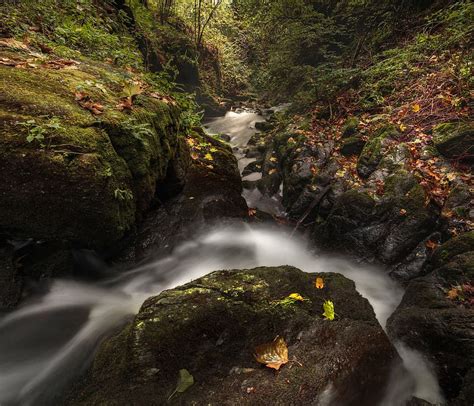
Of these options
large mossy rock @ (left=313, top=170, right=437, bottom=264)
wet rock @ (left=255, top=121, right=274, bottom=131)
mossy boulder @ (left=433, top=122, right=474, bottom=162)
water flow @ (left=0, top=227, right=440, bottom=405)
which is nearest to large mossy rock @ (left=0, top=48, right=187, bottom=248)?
water flow @ (left=0, top=227, right=440, bottom=405)

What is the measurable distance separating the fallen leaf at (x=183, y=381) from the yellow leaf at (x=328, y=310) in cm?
132

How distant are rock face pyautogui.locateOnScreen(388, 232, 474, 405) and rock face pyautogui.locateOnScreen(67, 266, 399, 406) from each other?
615mm

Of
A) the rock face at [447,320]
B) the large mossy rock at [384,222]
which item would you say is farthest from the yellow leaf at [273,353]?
the large mossy rock at [384,222]

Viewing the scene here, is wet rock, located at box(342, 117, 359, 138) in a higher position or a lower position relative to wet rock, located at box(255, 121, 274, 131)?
higher

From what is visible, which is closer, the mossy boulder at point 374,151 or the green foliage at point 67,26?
the green foliage at point 67,26

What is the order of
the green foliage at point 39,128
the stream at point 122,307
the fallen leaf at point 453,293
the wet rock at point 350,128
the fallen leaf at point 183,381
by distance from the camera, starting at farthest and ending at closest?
the wet rock at point 350,128, the fallen leaf at point 453,293, the stream at point 122,307, the green foliage at point 39,128, the fallen leaf at point 183,381

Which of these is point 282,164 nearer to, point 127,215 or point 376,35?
point 127,215

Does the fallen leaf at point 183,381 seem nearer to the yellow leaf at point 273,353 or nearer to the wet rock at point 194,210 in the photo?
the yellow leaf at point 273,353

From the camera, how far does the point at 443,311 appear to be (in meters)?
3.12

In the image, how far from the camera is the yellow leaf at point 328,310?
9.10 ft

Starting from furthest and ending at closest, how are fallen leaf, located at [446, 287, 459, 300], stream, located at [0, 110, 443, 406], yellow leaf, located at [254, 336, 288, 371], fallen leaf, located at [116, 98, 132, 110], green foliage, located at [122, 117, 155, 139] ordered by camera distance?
1. fallen leaf, located at [116, 98, 132, 110]
2. green foliage, located at [122, 117, 155, 139]
3. fallen leaf, located at [446, 287, 459, 300]
4. stream, located at [0, 110, 443, 406]
5. yellow leaf, located at [254, 336, 288, 371]

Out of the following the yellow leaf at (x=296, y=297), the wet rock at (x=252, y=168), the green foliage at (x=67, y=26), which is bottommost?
the wet rock at (x=252, y=168)

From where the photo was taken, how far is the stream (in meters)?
2.70

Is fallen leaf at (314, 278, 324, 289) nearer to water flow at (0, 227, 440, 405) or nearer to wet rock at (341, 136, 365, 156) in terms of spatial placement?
water flow at (0, 227, 440, 405)
